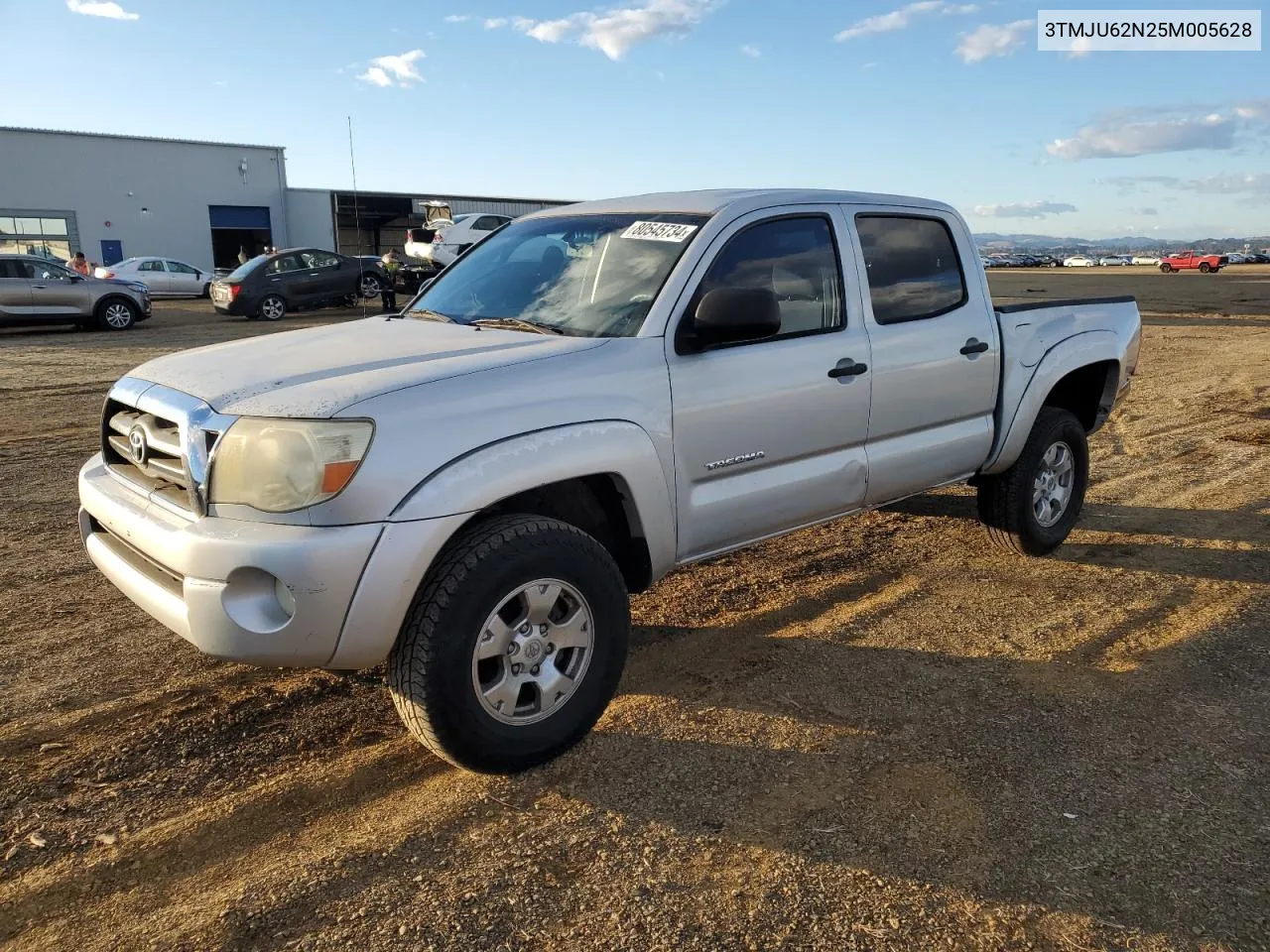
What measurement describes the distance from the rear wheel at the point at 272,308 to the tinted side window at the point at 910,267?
17885 mm

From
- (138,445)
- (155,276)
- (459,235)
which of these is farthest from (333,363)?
(155,276)

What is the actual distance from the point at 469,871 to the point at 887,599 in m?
2.66

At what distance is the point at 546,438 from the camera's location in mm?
2994

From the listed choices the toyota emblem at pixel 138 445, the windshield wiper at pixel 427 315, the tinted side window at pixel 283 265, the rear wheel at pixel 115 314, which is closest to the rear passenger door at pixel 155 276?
the tinted side window at pixel 283 265

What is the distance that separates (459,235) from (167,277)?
33.7ft

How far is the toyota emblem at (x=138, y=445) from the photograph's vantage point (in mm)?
3137

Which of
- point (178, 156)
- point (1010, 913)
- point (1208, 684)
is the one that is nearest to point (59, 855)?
point (1010, 913)

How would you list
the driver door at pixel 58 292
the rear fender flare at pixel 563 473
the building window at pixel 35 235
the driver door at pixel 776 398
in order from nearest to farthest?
the rear fender flare at pixel 563 473
the driver door at pixel 776 398
the driver door at pixel 58 292
the building window at pixel 35 235

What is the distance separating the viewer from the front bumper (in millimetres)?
2621

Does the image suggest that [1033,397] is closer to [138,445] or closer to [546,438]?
[546,438]

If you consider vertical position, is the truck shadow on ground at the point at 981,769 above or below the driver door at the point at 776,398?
below

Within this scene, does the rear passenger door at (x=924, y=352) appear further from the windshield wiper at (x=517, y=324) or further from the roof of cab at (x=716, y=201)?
the windshield wiper at (x=517, y=324)

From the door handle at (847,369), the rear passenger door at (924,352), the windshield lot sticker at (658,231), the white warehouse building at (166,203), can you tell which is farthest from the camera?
the white warehouse building at (166,203)

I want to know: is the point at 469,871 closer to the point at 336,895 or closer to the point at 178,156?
the point at 336,895
